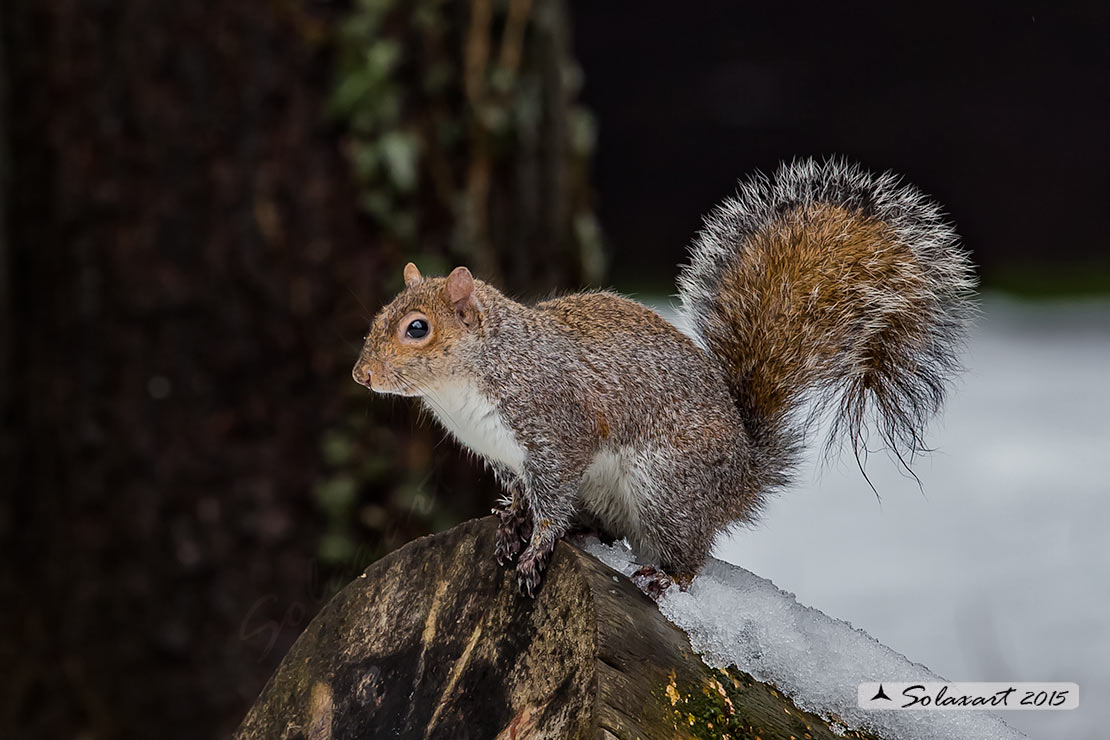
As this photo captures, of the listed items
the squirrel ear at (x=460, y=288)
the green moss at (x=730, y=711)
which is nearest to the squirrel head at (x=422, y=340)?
the squirrel ear at (x=460, y=288)

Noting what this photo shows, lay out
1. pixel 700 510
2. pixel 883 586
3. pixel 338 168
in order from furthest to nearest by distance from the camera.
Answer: pixel 883 586
pixel 338 168
pixel 700 510

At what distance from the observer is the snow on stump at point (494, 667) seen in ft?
3.21

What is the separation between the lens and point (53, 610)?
235 centimetres

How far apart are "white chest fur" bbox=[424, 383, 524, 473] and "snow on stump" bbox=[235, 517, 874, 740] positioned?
0.13 m

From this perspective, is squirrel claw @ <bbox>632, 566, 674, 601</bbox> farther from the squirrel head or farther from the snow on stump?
the squirrel head

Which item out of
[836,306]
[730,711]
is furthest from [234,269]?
[730,711]

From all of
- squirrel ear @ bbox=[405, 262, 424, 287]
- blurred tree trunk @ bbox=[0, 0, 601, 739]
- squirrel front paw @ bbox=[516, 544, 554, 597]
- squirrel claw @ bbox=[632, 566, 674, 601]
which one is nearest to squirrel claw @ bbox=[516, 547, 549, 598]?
squirrel front paw @ bbox=[516, 544, 554, 597]

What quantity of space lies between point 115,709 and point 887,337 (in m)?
1.68

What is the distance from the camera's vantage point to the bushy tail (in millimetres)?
1438

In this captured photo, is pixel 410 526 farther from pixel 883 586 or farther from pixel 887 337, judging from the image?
pixel 883 586

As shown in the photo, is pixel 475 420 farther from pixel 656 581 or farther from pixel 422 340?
pixel 656 581

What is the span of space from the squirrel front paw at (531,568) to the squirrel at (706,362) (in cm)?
7

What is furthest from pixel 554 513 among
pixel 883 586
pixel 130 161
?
pixel 883 586

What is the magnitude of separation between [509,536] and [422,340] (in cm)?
27
